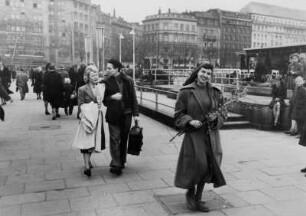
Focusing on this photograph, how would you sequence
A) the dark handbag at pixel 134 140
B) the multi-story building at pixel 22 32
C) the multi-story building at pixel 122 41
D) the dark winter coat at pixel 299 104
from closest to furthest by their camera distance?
the dark handbag at pixel 134 140
the dark winter coat at pixel 299 104
the multi-story building at pixel 122 41
the multi-story building at pixel 22 32

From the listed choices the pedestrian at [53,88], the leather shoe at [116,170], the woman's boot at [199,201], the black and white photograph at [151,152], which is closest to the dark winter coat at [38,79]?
the black and white photograph at [151,152]

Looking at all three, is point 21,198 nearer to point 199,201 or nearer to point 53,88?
point 199,201

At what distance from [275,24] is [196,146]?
444 ft

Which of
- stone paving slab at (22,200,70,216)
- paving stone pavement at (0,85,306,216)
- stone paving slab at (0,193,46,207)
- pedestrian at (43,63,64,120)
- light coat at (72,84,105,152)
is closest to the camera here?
stone paving slab at (22,200,70,216)

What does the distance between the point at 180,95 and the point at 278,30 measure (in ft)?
446

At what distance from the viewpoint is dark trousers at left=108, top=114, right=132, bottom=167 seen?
6621 mm

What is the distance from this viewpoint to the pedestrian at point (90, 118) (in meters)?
6.45

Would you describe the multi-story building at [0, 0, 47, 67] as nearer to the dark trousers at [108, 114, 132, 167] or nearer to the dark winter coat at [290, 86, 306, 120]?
the dark winter coat at [290, 86, 306, 120]

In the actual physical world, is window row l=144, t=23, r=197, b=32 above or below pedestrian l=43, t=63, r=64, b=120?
above

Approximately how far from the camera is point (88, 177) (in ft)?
21.5

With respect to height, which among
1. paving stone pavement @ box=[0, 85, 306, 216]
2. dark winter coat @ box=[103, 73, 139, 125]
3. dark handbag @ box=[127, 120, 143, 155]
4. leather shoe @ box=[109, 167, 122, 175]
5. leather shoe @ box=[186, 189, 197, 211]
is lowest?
paving stone pavement @ box=[0, 85, 306, 216]

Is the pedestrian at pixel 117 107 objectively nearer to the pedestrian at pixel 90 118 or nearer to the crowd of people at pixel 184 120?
the crowd of people at pixel 184 120

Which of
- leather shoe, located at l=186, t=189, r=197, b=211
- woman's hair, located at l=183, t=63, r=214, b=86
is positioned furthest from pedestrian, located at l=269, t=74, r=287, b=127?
woman's hair, located at l=183, t=63, r=214, b=86

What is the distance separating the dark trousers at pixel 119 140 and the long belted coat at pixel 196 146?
6.35ft
